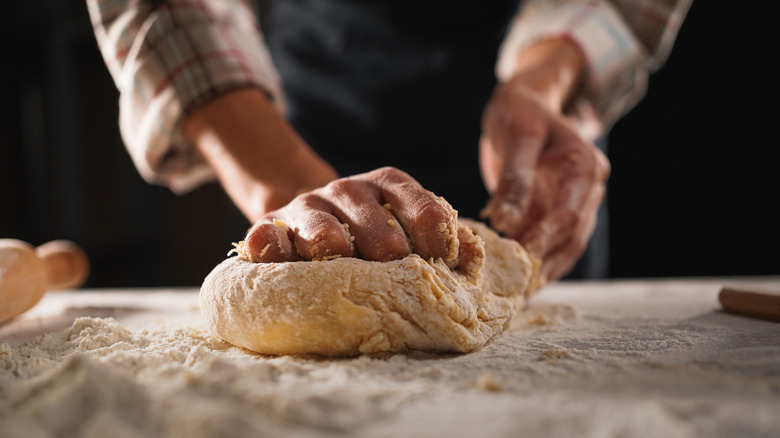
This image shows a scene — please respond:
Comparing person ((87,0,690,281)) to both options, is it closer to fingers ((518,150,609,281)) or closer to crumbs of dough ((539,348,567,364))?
fingers ((518,150,609,281))

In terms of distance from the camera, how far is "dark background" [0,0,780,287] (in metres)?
2.96

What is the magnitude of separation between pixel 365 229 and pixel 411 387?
0.30 meters

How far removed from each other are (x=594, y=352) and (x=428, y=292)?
282 millimetres

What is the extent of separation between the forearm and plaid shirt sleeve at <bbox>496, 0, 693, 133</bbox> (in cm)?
96

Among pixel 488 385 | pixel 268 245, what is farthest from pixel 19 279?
pixel 488 385

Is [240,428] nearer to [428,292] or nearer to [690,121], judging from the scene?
[428,292]

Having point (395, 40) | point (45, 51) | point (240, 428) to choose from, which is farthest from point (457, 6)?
point (45, 51)

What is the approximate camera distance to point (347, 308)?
85 cm

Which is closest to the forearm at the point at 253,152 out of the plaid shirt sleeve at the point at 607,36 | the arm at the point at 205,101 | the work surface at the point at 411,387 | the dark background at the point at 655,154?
the arm at the point at 205,101

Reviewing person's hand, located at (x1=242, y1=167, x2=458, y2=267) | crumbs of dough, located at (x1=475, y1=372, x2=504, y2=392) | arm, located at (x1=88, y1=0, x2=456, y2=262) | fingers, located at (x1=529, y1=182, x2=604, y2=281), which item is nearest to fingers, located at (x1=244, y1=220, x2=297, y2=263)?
person's hand, located at (x1=242, y1=167, x2=458, y2=267)

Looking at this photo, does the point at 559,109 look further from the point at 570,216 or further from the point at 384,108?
the point at 384,108

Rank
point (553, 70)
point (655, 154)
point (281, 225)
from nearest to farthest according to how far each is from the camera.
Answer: point (281, 225), point (553, 70), point (655, 154)

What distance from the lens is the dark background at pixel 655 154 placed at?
9.71ft

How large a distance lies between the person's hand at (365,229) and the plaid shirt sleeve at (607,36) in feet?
3.75
